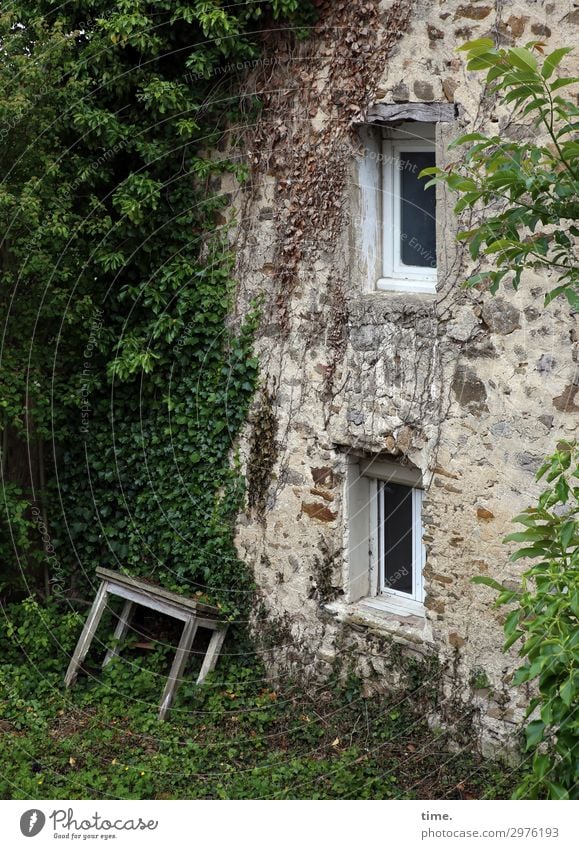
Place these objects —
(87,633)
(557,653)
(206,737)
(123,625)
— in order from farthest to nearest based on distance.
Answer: (123,625) < (87,633) < (206,737) < (557,653)

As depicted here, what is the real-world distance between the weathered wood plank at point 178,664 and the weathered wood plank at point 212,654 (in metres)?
0.14

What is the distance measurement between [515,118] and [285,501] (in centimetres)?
271

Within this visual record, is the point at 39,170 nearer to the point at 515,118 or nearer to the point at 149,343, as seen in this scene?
the point at 149,343

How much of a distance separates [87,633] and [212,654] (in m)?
0.89

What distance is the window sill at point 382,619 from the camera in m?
5.80

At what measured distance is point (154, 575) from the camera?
273 inches

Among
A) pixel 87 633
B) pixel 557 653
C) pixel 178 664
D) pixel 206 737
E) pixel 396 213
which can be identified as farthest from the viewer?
pixel 87 633

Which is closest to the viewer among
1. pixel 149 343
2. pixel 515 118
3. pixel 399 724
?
pixel 515 118

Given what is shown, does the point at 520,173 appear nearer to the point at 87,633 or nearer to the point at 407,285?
the point at 407,285

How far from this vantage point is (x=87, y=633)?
674 cm

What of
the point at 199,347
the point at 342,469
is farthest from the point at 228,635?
the point at 199,347
